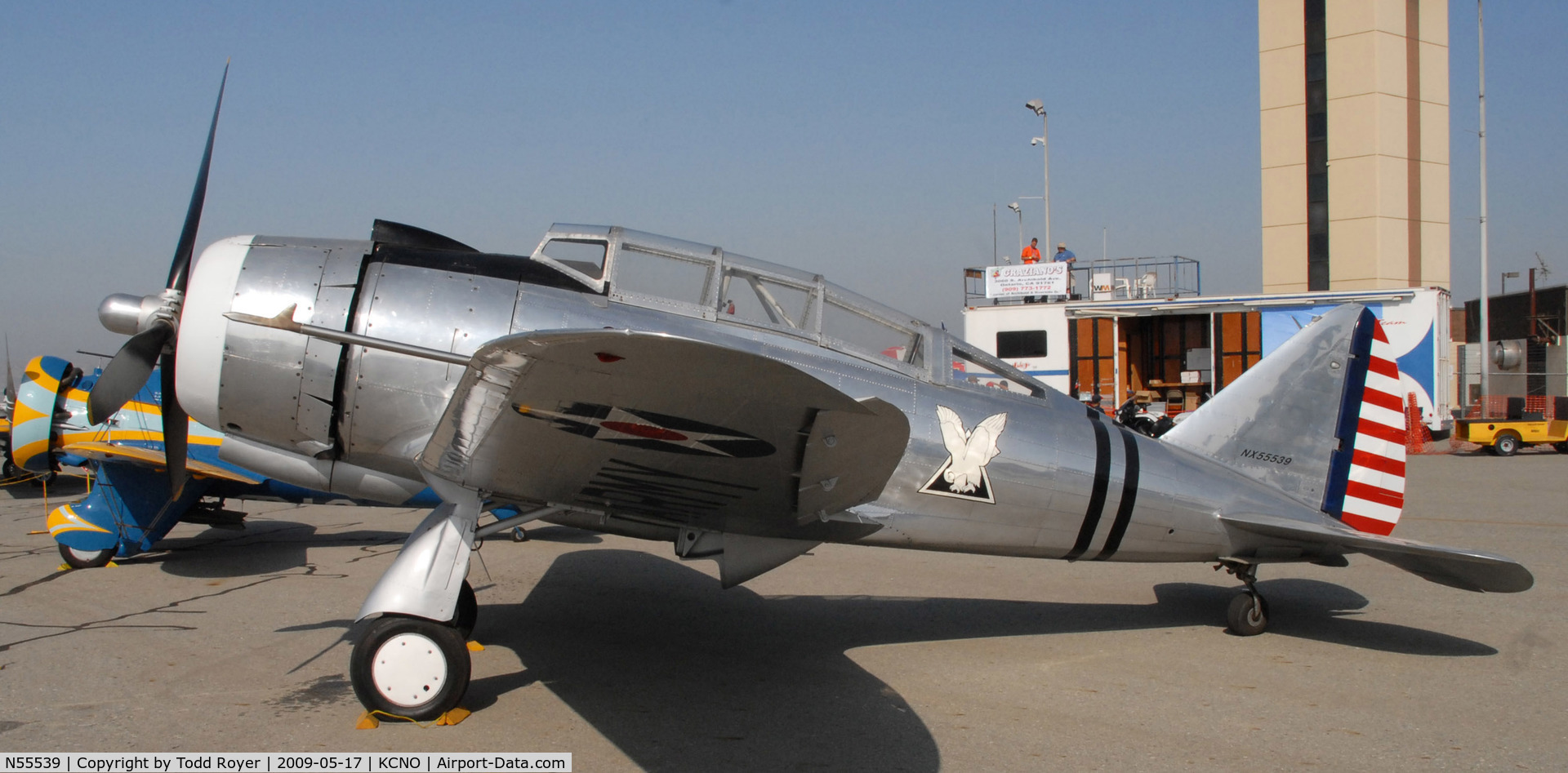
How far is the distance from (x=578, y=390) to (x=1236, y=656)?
4385 millimetres

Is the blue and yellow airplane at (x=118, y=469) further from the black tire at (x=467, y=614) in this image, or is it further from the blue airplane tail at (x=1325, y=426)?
the blue airplane tail at (x=1325, y=426)

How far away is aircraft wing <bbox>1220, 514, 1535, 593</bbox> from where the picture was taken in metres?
5.06

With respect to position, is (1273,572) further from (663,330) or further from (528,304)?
(528,304)

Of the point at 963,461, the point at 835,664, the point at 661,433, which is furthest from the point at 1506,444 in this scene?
the point at 661,433

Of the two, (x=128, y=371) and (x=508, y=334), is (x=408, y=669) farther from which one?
(x=128, y=371)

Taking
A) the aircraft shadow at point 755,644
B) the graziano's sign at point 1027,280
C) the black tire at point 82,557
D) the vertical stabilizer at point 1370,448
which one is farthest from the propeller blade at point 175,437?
the graziano's sign at point 1027,280

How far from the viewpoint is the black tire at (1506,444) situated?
61.0 ft

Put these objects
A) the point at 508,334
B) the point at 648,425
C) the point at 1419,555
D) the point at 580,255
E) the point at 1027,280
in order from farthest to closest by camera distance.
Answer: the point at 1027,280 < the point at 1419,555 < the point at 580,255 < the point at 508,334 < the point at 648,425

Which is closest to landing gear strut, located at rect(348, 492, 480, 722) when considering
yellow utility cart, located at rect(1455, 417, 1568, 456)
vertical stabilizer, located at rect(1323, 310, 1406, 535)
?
vertical stabilizer, located at rect(1323, 310, 1406, 535)

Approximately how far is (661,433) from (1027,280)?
65.2 feet

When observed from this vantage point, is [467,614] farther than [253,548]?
No

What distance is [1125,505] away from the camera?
5.65 meters

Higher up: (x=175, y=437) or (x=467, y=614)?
(x=175, y=437)

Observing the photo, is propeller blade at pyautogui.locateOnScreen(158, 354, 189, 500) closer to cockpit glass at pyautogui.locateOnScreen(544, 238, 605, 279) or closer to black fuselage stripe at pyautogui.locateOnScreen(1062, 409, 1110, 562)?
cockpit glass at pyautogui.locateOnScreen(544, 238, 605, 279)
